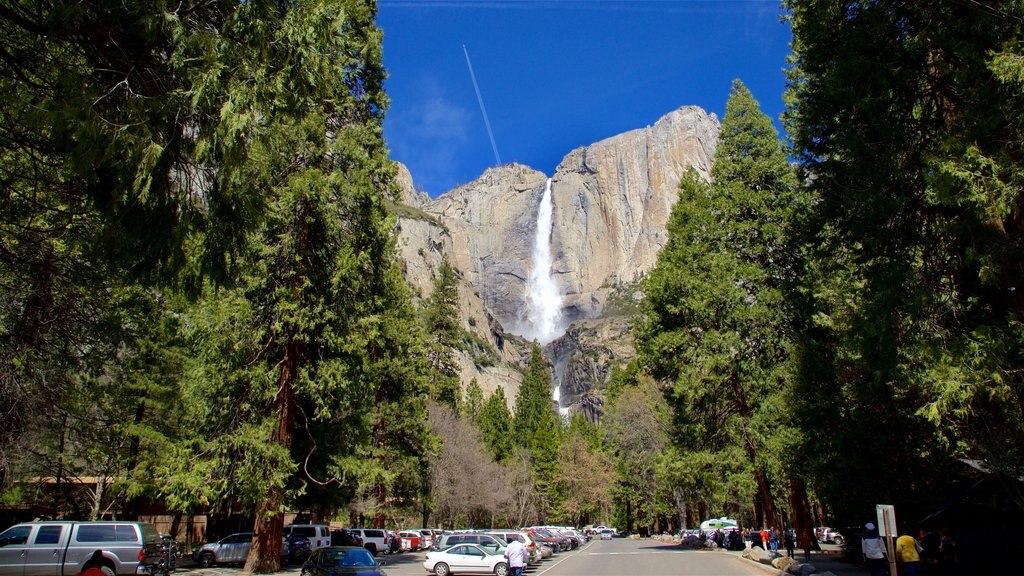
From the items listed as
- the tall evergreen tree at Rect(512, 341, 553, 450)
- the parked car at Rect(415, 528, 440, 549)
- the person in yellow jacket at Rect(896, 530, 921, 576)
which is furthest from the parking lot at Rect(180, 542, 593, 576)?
the tall evergreen tree at Rect(512, 341, 553, 450)

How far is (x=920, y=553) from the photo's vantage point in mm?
13469

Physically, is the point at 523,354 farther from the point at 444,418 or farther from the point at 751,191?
the point at 751,191

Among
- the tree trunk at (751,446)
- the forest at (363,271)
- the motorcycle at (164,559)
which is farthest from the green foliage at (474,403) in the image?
the motorcycle at (164,559)

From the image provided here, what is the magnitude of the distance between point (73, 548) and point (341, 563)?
302 inches

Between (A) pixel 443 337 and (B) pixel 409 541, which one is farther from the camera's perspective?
(A) pixel 443 337

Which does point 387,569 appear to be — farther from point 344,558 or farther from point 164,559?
point 344,558

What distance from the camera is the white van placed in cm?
2611

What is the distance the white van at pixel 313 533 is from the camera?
2611cm

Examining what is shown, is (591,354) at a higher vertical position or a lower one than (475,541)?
higher

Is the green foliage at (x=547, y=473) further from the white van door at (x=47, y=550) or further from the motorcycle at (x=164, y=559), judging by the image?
the white van door at (x=47, y=550)

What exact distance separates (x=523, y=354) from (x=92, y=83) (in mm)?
151213

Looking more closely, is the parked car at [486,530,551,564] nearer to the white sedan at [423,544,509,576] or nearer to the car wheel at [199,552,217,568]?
the white sedan at [423,544,509,576]

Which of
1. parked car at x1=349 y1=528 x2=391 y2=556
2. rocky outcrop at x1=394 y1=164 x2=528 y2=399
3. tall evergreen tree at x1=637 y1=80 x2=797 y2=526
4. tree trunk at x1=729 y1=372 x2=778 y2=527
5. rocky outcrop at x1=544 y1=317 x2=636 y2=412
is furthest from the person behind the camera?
rocky outcrop at x1=544 y1=317 x2=636 y2=412

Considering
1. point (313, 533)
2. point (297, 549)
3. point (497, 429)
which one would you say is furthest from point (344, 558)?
point (497, 429)
